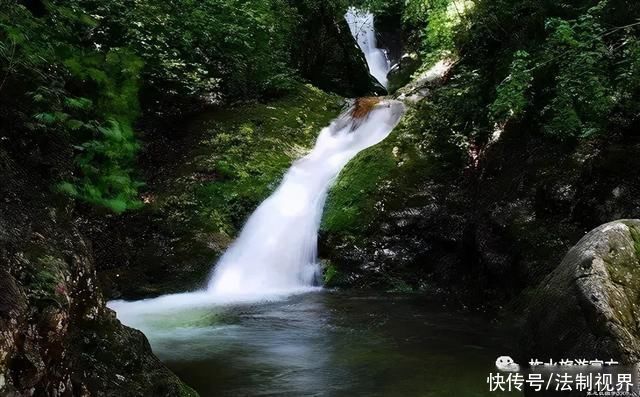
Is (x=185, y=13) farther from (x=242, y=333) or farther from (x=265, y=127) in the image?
(x=242, y=333)

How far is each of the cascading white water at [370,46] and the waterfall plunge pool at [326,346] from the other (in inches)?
670

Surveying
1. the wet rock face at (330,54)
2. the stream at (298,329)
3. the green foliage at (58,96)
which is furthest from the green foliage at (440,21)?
the green foliage at (58,96)

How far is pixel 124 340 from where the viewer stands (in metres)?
3.74

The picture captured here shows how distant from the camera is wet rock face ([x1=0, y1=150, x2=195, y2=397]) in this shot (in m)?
2.79

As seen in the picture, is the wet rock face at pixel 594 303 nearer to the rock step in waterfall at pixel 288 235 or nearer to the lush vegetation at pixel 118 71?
the lush vegetation at pixel 118 71

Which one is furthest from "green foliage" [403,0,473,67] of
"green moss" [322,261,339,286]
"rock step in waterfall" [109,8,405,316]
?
"green moss" [322,261,339,286]

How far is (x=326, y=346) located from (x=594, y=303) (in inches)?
117

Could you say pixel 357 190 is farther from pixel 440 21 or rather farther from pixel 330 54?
pixel 330 54

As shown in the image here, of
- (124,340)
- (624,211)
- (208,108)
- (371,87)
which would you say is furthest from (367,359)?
(371,87)

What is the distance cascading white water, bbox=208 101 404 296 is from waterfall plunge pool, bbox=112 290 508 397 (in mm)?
891

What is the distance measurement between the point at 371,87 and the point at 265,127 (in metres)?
7.01

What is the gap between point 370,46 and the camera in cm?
2444

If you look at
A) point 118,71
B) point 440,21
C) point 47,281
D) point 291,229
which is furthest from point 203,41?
point 47,281

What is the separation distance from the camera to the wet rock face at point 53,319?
279 cm
